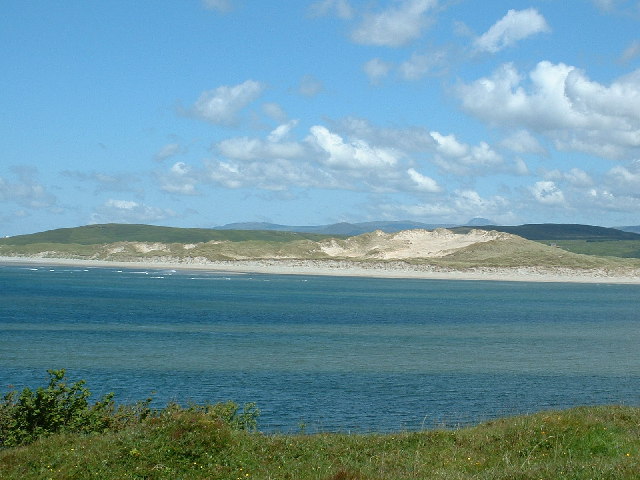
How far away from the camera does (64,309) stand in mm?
64750

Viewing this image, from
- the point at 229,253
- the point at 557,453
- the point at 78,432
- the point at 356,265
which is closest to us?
the point at 557,453

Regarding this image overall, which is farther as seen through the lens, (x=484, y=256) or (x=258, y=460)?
(x=484, y=256)

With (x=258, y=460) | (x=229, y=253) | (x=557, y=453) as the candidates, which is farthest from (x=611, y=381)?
(x=229, y=253)

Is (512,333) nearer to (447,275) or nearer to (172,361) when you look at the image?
(172,361)

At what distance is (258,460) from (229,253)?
160611 mm

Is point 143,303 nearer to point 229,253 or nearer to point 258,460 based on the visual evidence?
point 258,460

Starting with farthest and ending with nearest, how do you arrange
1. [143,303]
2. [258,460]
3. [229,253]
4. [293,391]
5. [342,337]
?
[229,253]
[143,303]
[342,337]
[293,391]
[258,460]

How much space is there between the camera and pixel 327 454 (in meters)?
15.2

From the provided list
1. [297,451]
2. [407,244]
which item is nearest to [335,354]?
[297,451]

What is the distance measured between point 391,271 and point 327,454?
132970mm

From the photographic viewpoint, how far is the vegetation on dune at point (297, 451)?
13289 mm

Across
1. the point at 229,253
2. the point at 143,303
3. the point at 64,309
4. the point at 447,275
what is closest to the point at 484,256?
the point at 447,275

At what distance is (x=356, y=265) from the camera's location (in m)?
153

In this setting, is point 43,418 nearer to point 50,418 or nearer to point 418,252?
point 50,418
